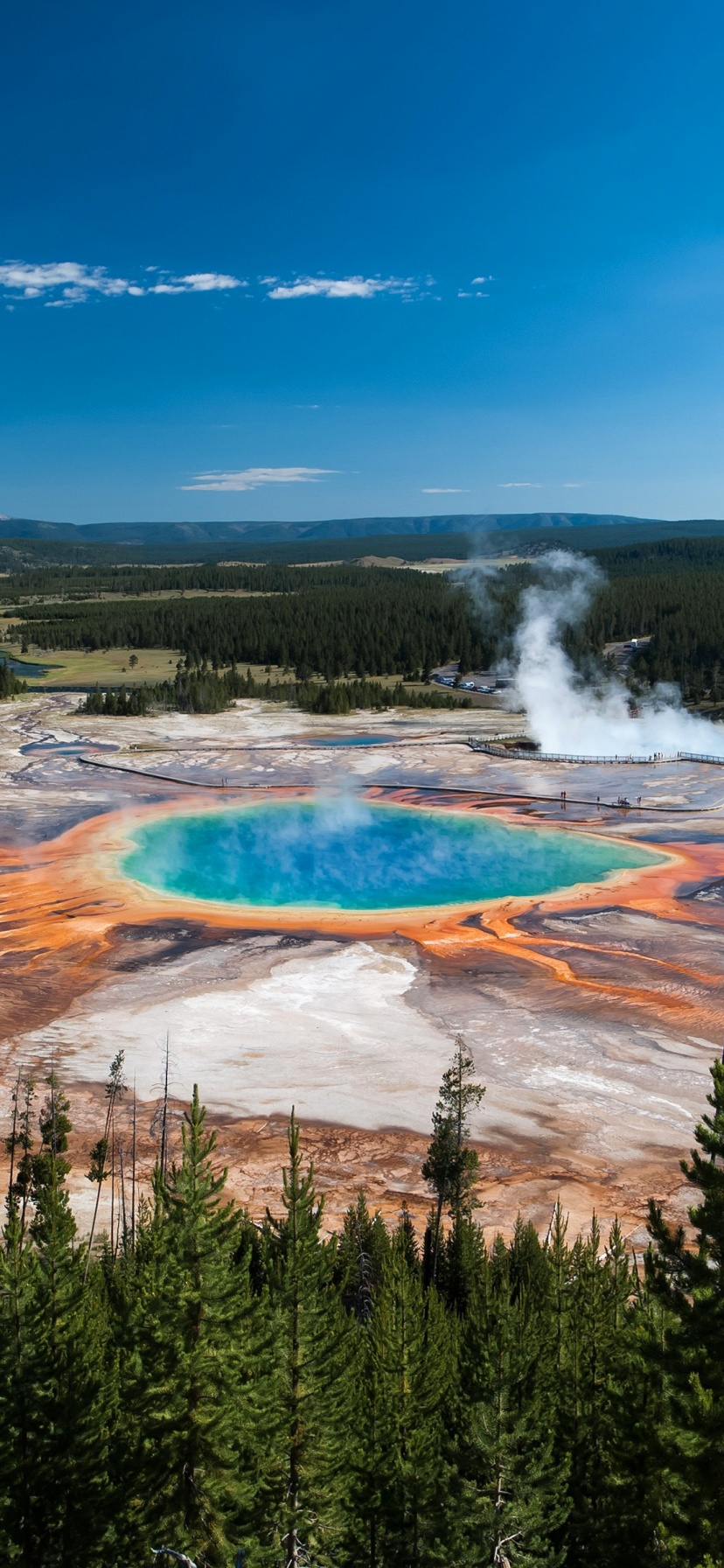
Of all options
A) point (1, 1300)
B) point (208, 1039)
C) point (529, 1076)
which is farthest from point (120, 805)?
point (1, 1300)

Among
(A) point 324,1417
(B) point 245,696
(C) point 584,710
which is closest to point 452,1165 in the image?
(A) point 324,1417

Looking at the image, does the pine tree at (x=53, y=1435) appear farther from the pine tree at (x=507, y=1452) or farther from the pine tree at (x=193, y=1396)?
the pine tree at (x=507, y=1452)

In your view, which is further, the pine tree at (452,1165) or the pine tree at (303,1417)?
the pine tree at (452,1165)

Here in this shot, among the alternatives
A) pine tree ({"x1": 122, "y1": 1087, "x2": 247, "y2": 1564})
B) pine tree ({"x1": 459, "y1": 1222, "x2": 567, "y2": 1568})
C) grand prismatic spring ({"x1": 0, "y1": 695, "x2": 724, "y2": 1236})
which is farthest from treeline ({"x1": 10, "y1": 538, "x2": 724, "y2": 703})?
pine tree ({"x1": 122, "y1": 1087, "x2": 247, "y2": 1564})

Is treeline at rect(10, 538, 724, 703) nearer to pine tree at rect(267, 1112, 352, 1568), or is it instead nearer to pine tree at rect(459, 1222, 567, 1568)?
pine tree at rect(459, 1222, 567, 1568)

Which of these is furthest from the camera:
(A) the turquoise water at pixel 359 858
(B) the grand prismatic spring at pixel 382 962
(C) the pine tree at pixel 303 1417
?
(A) the turquoise water at pixel 359 858

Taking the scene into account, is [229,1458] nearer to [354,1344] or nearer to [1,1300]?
[1,1300]

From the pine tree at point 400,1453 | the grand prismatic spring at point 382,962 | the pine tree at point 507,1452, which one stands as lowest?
the grand prismatic spring at point 382,962

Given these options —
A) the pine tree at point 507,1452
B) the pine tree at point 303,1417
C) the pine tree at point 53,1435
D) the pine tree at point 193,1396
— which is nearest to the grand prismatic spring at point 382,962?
the pine tree at point 507,1452
